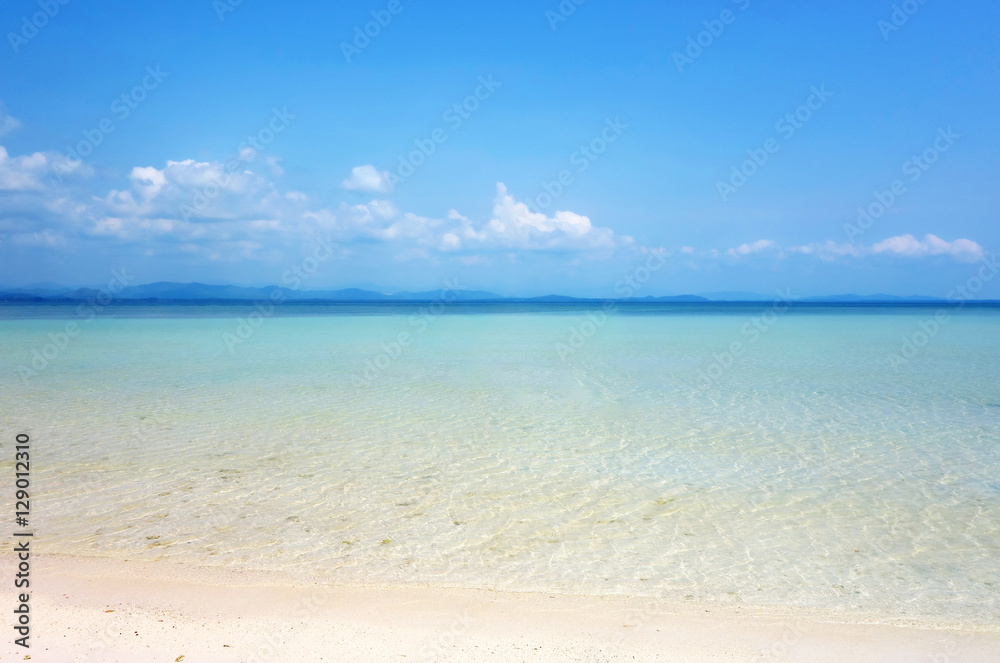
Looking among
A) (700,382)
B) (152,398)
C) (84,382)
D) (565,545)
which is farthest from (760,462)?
(84,382)

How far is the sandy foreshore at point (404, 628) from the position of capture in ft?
13.1

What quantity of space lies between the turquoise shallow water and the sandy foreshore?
0.32 m

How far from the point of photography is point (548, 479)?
25.8 feet

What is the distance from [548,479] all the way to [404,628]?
12.2ft

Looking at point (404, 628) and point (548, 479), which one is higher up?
point (548, 479)

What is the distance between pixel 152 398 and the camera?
12.9m

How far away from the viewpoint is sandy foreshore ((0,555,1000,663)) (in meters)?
4.01

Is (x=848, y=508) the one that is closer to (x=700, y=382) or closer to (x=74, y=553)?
(x=74, y=553)

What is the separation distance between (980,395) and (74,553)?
631 inches

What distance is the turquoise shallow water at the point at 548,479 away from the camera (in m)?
5.46

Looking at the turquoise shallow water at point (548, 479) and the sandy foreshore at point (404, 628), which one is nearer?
the sandy foreshore at point (404, 628)

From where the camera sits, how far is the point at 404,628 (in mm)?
4352

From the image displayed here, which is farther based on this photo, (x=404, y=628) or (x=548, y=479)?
(x=548, y=479)

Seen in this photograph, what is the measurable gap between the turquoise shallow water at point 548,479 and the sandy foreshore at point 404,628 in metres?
0.32
